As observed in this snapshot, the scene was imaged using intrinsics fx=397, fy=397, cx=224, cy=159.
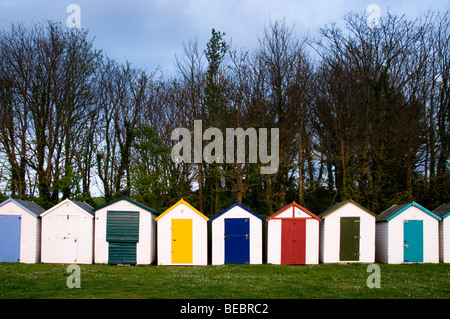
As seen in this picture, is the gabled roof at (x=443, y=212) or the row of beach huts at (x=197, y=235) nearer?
the row of beach huts at (x=197, y=235)

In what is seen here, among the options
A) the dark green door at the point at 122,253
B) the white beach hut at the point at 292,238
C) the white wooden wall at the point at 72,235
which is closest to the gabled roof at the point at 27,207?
the white wooden wall at the point at 72,235

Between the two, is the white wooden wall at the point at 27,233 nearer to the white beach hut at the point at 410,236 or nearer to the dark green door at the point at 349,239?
the dark green door at the point at 349,239

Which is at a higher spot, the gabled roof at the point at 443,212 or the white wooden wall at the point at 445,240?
the gabled roof at the point at 443,212

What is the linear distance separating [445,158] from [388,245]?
11.5 metres

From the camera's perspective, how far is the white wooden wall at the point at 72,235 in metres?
15.8

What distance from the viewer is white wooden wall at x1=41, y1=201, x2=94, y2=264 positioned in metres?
15.8

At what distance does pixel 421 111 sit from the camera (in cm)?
2531

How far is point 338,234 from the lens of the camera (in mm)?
16141

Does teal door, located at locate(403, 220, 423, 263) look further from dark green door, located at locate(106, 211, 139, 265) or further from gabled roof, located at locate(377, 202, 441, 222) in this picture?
dark green door, located at locate(106, 211, 139, 265)

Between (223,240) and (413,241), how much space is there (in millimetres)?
7740

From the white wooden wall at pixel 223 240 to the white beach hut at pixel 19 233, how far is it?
23.4ft

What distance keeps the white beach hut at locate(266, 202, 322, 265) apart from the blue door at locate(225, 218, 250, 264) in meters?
0.91

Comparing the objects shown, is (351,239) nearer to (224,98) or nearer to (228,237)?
(228,237)
